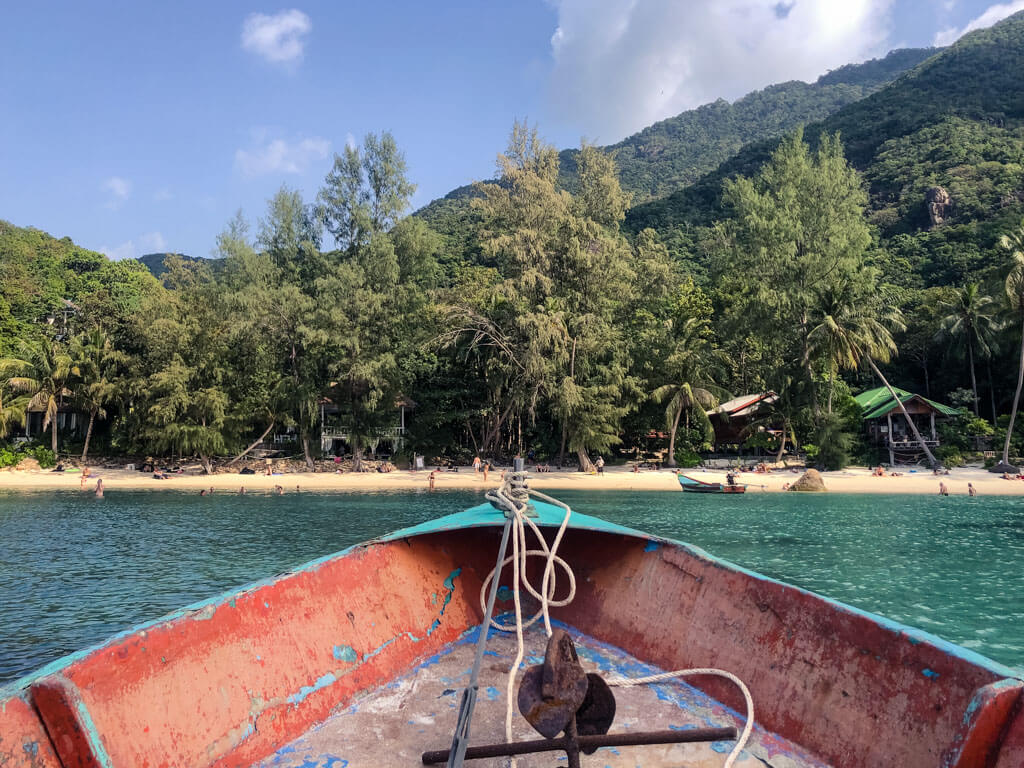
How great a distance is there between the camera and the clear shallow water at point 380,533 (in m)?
9.10

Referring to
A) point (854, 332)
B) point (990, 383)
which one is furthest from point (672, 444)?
point (990, 383)

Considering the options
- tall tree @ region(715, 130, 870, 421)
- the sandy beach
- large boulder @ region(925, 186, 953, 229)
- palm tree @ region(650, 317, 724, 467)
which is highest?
large boulder @ region(925, 186, 953, 229)

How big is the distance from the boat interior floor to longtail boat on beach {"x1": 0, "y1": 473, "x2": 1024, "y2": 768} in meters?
0.01

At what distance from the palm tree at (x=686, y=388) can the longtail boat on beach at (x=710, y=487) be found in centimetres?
537

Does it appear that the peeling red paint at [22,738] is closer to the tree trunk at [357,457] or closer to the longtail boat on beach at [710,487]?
the longtail boat on beach at [710,487]

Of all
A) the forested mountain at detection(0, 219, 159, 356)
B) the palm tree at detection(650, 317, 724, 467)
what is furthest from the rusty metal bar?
the forested mountain at detection(0, 219, 159, 356)

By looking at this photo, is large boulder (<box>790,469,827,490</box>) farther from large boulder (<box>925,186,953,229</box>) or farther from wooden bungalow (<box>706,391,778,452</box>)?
large boulder (<box>925,186,953,229</box>)

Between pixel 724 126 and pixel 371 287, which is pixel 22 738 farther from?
pixel 724 126

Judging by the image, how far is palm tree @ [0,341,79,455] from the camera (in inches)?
1305

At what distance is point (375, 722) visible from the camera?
3.88 metres

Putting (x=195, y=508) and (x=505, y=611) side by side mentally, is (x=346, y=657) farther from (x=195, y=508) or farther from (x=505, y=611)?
(x=195, y=508)

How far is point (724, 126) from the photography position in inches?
5118

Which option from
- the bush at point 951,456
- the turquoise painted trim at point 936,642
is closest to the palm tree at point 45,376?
the turquoise painted trim at point 936,642

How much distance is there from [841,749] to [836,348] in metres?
28.9
